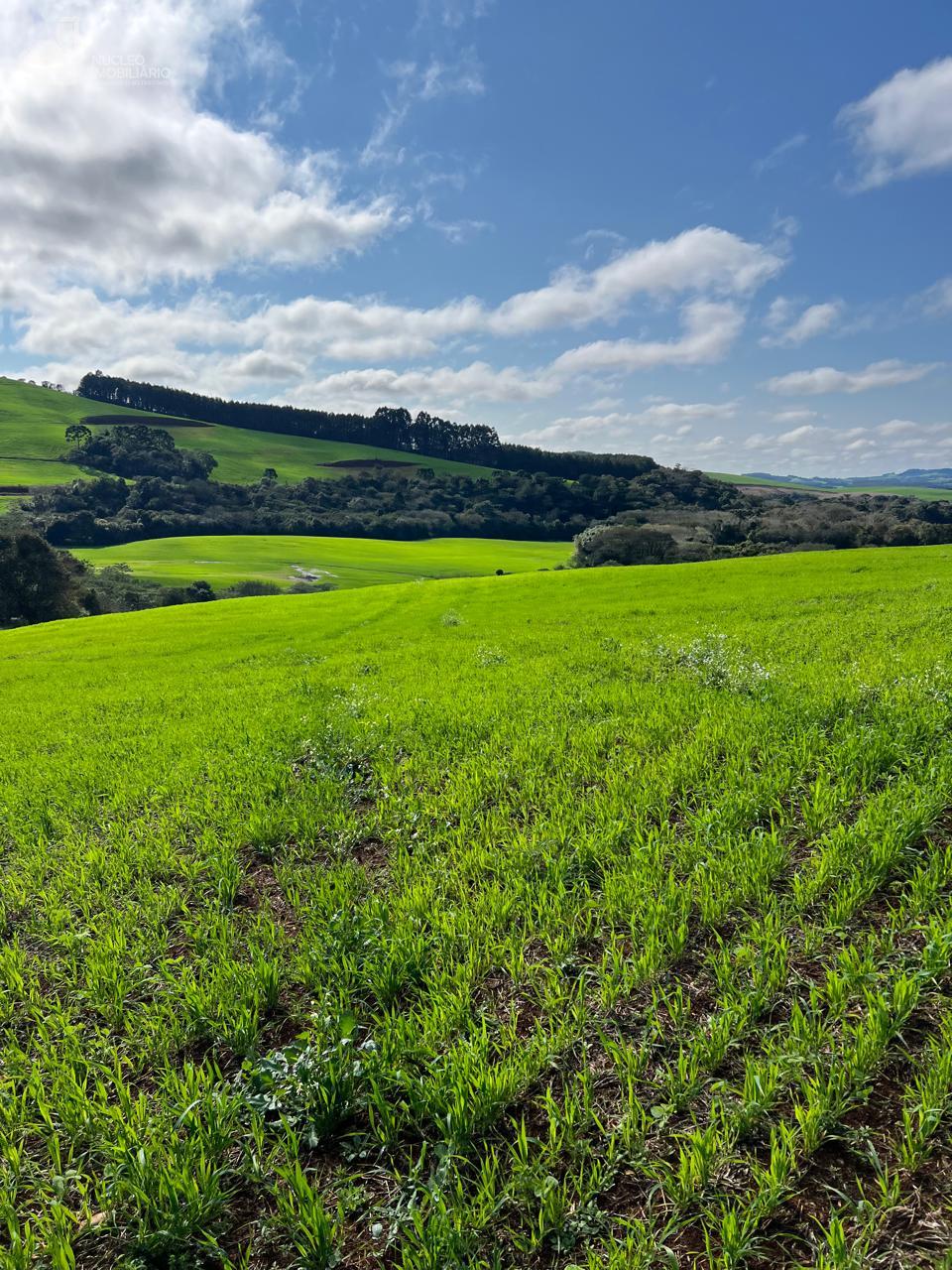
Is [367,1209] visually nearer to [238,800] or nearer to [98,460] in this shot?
[238,800]

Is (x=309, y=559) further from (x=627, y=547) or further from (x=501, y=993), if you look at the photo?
(x=501, y=993)

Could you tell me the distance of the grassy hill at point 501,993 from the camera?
2936 millimetres

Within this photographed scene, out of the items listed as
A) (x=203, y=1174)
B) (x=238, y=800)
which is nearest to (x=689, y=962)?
(x=203, y=1174)

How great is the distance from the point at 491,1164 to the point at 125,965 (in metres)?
3.63

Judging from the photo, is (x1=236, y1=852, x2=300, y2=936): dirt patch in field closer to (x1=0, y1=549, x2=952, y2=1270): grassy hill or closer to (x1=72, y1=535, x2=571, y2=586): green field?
(x1=0, y1=549, x2=952, y2=1270): grassy hill

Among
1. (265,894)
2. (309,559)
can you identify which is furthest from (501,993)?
(309,559)

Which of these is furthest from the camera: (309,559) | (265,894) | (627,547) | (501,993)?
(309,559)

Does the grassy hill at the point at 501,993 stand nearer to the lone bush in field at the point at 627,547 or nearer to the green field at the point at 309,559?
the lone bush in field at the point at 627,547

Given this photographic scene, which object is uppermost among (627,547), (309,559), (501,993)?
(627,547)

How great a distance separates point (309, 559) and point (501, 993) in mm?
117607

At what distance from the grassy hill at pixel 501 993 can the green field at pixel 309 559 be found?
88975 millimetres

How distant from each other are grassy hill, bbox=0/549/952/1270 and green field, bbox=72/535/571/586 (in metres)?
89.0

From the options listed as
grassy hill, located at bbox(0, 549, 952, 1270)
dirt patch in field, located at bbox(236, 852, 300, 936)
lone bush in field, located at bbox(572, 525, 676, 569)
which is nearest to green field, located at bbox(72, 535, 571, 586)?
lone bush in field, located at bbox(572, 525, 676, 569)

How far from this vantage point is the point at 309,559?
116 m
